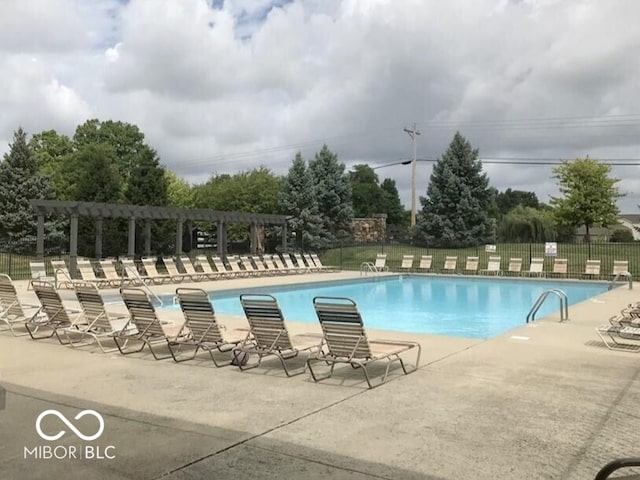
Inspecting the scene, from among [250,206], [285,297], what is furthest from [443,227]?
[285,297]

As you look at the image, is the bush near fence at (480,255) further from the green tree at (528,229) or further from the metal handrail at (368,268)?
the green tree at (528,229)

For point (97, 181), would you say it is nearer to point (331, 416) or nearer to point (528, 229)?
point (528, 229)

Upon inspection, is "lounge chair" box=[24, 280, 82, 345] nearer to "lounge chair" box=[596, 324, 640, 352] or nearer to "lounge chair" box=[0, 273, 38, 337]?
"lounge chair" box=[0, 273, 38, 337]

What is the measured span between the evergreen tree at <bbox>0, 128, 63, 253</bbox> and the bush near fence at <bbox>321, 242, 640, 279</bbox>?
50.5ft

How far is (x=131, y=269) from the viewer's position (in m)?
17.2

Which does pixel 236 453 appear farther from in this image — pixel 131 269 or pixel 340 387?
pixel 131 269

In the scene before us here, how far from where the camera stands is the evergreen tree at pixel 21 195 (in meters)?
31.6

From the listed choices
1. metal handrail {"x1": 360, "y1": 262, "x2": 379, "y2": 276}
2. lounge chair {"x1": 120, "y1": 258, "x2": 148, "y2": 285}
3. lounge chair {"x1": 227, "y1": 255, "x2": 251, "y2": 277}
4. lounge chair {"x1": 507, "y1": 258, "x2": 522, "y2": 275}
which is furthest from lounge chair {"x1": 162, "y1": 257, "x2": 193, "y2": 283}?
lounge chair {"x1": 507, "y1": 258, "x2": 522, "y2": 275}

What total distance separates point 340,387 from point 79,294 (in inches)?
163

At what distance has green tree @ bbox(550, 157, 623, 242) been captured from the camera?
33.2 metres

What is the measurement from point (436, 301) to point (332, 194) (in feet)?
63.7

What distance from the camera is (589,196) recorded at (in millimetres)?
33500

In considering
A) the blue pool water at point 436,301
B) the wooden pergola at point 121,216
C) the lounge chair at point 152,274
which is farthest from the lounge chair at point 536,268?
the lounge chair at point 152,274

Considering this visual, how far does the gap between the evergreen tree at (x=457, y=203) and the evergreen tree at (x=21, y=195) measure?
811 inches
